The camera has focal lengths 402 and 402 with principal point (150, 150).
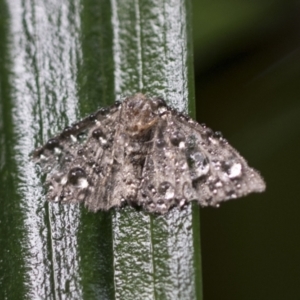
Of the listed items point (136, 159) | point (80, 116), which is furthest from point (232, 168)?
point (80, 116)

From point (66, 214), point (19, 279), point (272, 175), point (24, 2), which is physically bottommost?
point (19, 279)

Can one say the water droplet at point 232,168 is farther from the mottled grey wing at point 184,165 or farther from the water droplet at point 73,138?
the water droplet at point 73,138

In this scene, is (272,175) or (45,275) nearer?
(45,275)

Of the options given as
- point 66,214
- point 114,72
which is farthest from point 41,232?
point 114,72

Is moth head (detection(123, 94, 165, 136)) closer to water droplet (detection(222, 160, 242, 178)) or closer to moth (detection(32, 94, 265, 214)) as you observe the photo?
moth (detection(32, 94, 265, 214))

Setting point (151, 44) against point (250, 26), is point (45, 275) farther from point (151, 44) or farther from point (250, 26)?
point (250, 26)

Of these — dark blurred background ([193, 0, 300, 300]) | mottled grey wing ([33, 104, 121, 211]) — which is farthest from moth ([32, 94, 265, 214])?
dark blurred background ([193, 0, 300, 300])
